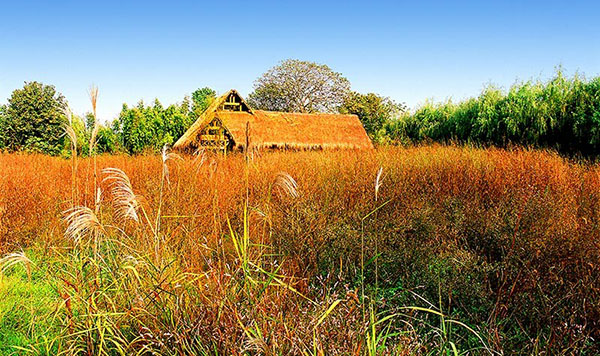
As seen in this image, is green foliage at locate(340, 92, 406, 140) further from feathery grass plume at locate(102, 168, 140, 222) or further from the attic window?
feathery grass plume at locate(102, 168, 140, 222)

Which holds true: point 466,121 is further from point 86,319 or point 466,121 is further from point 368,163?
point 86,319

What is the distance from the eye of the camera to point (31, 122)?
25328 millimetres

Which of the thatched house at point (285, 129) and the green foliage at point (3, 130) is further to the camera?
the green foliage at point (3, 130)

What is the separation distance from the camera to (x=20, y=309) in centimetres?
381

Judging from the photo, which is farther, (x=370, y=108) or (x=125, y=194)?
(x=370, y=108)

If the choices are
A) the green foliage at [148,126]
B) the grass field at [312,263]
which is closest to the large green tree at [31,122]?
the green foliage at [148,126]

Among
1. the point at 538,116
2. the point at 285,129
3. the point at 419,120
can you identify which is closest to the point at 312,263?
the point at 538,116

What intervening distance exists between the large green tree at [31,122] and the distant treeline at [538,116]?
70.9 feet

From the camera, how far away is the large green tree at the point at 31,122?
80.9ft

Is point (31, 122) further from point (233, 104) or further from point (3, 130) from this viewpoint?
point (233, 104)

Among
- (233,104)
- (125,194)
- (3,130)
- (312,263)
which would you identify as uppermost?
(233,104)

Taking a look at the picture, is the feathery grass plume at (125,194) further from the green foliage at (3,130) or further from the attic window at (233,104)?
the green foliage at (3,130)

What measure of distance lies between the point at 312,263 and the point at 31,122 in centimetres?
2643

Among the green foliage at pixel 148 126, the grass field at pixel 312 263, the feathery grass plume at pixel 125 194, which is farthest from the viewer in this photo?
the green foliage at pixel 148 126
